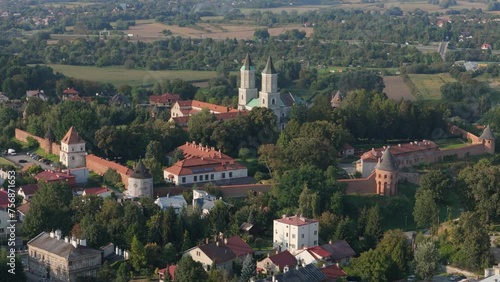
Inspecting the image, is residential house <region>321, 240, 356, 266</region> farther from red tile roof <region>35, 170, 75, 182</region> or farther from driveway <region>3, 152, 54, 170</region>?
driveway <region>3, 152, 54, 170</region>

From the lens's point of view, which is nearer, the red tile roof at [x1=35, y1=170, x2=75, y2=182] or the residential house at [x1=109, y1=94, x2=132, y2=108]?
the red tile roof at [x1=35, y1=170, x2=75, y2=182]

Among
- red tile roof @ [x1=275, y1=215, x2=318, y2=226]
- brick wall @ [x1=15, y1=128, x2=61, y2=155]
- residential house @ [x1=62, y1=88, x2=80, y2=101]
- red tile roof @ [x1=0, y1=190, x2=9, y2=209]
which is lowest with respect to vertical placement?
residential house @ [x1=62, y1=88, x2=80, y2=101]

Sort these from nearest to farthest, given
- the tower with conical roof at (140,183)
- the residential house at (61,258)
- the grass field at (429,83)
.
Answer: the residential house at (61,258) < the tower with conical roof at (140,183) < the grass field at (429,83)

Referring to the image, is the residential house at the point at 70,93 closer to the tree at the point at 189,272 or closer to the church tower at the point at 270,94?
the church tower at the point at 270,94

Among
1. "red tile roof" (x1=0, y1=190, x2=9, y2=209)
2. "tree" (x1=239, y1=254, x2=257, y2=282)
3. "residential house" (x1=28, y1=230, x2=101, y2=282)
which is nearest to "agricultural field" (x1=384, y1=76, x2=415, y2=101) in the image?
"red tile roof" (x1=0, y1=190, x2=9, y2=209)

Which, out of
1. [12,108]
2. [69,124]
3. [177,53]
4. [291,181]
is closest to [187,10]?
[177,53]

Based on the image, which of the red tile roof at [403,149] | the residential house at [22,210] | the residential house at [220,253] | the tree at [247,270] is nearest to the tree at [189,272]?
the tree at [247,270]
